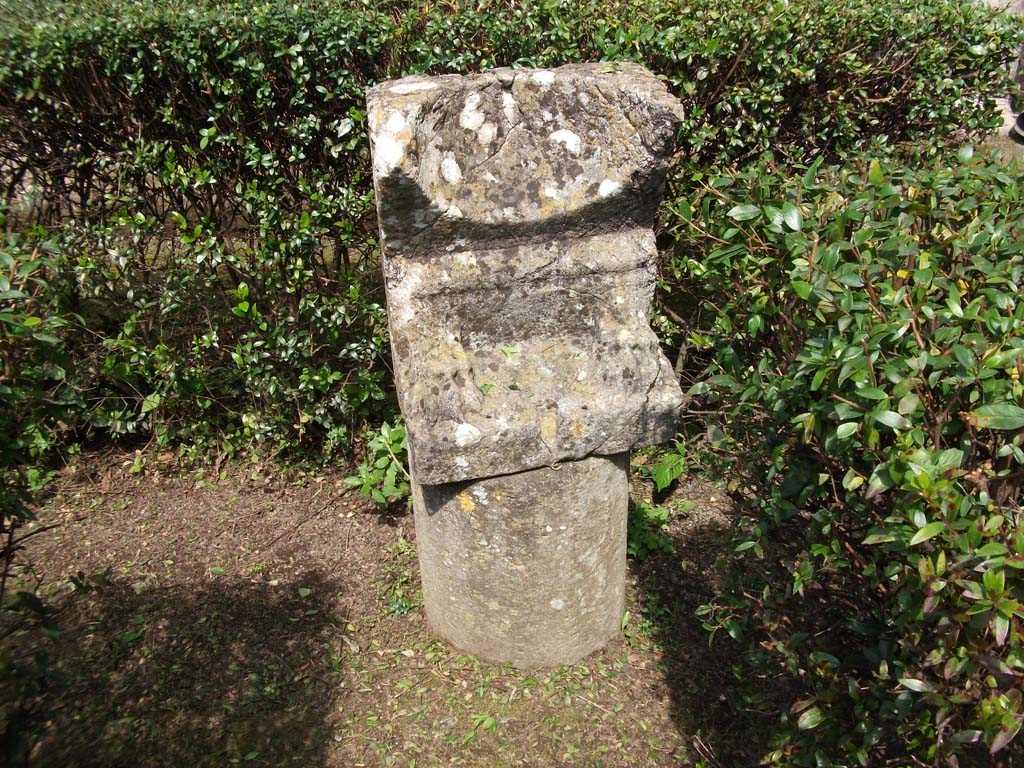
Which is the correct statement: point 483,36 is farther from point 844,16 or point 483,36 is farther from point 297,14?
point 844,16

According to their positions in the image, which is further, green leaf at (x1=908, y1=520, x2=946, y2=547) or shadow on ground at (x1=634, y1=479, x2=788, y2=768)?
shadow on ground at (x1=634, y1=479, x2=788, y2=768)

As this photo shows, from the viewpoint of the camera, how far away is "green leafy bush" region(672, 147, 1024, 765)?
1435 millimetres

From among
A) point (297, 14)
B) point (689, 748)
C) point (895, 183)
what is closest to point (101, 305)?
point (297, 14)

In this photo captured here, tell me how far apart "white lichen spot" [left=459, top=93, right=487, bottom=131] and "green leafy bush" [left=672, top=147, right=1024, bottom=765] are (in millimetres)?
815

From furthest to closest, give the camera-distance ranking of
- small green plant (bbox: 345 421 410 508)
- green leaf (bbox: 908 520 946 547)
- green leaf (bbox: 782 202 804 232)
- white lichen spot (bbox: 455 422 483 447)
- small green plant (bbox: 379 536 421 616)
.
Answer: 1. small green plant (bbox: 345 421 410 508)
2. small green plant (bbox: 379 536 421 616)
3. white lichen spot (bbox: 455 422 483 447)
4. green leaf (bbox: 782 202 804 232)
5. green leaf (bbox: 908 520 946 547)

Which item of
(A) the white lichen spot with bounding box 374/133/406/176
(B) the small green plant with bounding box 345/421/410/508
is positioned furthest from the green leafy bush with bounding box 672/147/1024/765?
(B) the small green plant with bounding box 345/421/410/508

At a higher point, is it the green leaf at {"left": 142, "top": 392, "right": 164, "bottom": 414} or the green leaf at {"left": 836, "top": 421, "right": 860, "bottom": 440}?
the green leaf at {"left": 836, "top": 421, "right": 860, "bottom": 440}

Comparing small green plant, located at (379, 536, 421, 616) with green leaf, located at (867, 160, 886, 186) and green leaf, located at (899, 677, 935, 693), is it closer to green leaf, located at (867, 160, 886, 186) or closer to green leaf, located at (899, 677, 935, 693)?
green leaf, located at (899, 677, 935, 693)

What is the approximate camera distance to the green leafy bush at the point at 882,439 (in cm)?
143

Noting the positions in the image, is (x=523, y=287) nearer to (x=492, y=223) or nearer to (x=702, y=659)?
(x=492, y=223)

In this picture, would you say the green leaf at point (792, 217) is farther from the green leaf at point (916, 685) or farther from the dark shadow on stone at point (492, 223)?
the green leaf at point (916, 685)

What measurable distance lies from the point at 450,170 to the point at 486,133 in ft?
0.55

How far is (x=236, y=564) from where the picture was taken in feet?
11.2

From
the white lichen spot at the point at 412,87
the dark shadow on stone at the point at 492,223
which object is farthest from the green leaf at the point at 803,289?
the white lichen spot at the point at 412,87
